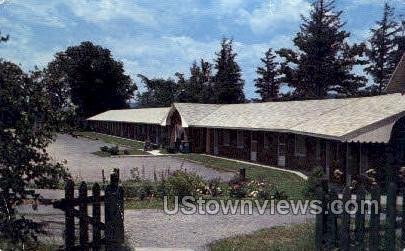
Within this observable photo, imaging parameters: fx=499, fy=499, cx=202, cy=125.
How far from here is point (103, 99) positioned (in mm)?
42625

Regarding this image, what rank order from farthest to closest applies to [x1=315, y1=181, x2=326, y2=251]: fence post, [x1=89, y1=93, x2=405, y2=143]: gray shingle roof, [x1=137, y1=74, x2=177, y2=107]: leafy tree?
[x1=137, y1=74, x2=177, y2=107]: leafy tree
[x1=89, y1=93, x2=405, y2=143]: gray shingle roof
[x1=315, y1=181, x2=326, y2=251]: fence post

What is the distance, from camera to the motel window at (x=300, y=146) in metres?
25.7

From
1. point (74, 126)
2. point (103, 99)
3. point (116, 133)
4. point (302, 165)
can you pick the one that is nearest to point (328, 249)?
point (74, 126)

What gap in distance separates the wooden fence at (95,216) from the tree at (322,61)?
86.9ft

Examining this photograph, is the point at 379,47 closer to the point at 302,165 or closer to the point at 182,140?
the point at 182,140

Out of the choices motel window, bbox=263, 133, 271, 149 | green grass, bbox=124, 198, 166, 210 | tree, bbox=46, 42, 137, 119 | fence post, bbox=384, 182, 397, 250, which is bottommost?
green grass, bbox=124, 198, 166, 210

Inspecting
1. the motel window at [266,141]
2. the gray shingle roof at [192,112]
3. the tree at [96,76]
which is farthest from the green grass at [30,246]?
the gray shingle roof at [192,112]

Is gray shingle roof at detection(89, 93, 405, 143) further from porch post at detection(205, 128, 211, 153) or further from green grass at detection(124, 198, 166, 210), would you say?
green grass at detection(124, 198, 166, 210)

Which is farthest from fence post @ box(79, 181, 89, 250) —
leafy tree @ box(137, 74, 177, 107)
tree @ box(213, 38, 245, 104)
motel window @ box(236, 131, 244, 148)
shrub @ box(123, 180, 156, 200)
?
leafy tree @ box(137, 74, 177, 107)

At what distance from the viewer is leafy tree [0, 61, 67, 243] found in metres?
5.63

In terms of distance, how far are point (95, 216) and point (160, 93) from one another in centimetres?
5214

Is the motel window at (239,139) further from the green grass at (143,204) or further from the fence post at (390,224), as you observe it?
the fence post at (390,224)

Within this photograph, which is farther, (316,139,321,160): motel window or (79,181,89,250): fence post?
(316,139,321,160): motel window

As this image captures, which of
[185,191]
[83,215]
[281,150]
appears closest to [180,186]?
[185,191]
